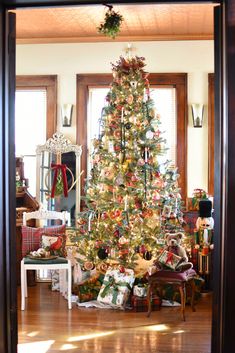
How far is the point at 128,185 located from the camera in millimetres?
5715

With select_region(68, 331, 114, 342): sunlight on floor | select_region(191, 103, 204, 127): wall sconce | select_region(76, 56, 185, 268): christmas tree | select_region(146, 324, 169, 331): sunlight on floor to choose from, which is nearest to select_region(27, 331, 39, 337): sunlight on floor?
select_region(68, 331, 114, 342): sunlight on floor

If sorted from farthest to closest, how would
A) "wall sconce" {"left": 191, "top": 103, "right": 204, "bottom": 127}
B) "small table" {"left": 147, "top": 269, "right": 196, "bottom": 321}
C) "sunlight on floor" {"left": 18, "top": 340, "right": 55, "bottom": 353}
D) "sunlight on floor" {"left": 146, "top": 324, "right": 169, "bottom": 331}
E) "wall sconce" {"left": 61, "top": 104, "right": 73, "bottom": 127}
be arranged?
"wall sconce" {"left": 61, "top": 104, "right": 73, "bottom": 127}, "wall sconce" {"left": 191, "top": 103, "right": 204, "bottom": 127}, "small table" {"left": 147, "top": 269, "right": 196, "bottom": 321}, "sunlight on floor" {"left": 146, "top": 324, "right": 169, "bottom": 331}, "sunlight on floor" {"left": 18, "top": 340, "right": 55, "bottom": 353}

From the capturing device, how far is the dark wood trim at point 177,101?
6746 millimetres

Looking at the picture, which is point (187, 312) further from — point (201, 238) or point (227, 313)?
point (227, 313)

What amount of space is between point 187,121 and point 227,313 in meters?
4.57

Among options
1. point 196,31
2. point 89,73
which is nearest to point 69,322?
point 89,73

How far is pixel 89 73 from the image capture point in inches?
269

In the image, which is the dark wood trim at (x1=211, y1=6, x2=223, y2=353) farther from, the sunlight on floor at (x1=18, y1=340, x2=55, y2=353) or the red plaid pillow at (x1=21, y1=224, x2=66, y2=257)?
the red plaid pillow at (x1=21, y1=224, x2=66, y2=257)

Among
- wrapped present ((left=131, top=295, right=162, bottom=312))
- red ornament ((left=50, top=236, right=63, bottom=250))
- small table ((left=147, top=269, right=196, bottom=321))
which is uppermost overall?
red ornament ((left=50, top=236, right=63, bottom=250))

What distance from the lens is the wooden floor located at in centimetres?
412

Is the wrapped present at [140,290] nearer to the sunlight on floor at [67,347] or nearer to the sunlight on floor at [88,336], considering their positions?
the sunlight on floor at [88,336]

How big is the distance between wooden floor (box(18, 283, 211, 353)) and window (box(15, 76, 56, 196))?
2148 millimetres

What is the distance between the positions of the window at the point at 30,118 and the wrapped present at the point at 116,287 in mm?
2054

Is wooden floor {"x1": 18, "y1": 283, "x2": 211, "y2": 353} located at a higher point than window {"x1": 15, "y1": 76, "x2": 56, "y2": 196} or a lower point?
lower
